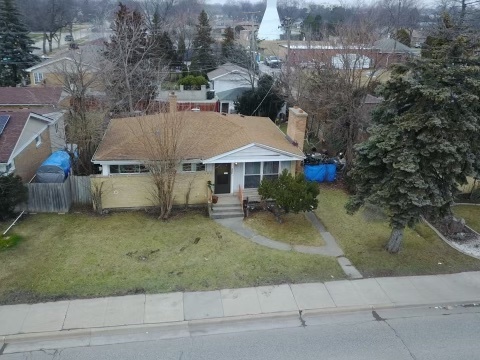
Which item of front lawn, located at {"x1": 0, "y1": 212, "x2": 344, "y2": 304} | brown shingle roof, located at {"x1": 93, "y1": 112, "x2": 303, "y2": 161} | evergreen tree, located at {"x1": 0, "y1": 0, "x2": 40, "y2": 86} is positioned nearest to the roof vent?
brown shingle roof, located at {"x1": 93, "y1": 112, "x2": 303, "y2": 161}

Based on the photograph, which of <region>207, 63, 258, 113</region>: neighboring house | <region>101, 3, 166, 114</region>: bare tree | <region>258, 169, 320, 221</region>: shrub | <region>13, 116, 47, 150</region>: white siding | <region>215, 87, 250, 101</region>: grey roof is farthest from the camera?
<region>207, 63, 258, 113</region>: neighboring house

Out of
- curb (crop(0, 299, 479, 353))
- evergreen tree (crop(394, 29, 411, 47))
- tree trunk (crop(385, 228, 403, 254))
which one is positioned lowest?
curb (crop(0, 299, 479, 353))

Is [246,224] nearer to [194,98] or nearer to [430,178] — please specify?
[430,178]

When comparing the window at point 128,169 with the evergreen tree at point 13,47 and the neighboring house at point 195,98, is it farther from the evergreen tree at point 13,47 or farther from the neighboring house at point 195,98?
the evergreen tree at point 13,47

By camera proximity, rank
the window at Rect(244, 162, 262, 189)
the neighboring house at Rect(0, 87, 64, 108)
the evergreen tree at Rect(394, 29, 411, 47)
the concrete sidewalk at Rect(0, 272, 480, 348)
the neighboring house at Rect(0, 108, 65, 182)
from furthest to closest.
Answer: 1. the evergreen tree at Rect(394, 29, 411, 47)
2. the neighboring house at Rect(0, 87, 64, 108)
3. the window at Rect(244, 162, 262, 189)
4. the neighboring house at Rect(0, 108, 65, 182)
5. the concrete sidewalk at Rect(0, 272, 480, 348)

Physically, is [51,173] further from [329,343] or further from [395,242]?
[395,242]

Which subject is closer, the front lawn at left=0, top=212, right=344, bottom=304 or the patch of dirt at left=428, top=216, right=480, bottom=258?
the front lawn at left=0, top=212, right=344, bottom=304

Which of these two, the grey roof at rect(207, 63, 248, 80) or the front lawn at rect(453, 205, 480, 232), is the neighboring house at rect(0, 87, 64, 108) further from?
the front lawn at rect(453, 205, 480, 232)

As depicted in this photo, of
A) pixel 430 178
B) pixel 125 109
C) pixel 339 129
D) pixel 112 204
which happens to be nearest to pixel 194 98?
pixel 125 109
